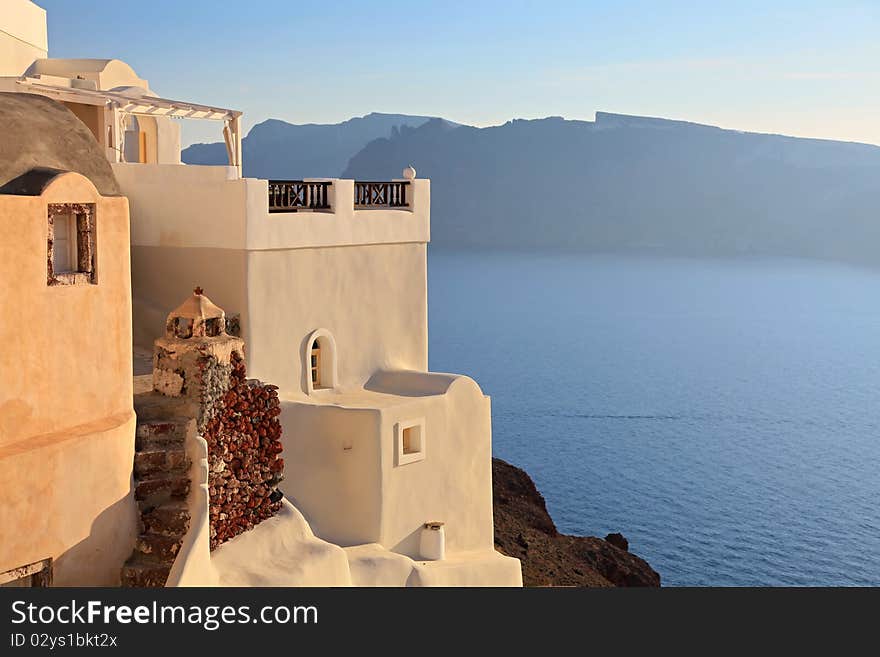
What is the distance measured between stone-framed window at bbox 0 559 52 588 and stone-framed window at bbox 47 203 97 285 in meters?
2.55

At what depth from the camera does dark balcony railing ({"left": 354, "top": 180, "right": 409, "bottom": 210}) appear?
18109 millimetres

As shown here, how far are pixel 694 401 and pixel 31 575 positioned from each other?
75.2 metres

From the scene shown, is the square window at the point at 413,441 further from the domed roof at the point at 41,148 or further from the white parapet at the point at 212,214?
the domed roof at the point at 41,148

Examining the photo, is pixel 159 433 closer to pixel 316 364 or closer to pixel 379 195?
pixel 316 364

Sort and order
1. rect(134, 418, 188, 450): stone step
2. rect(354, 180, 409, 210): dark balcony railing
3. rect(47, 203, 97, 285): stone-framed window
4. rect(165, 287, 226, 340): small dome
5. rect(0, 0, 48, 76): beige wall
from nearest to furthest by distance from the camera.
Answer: rect(47, 203, 97, 285): stone-framed window → rect(134, 418, 188, 450): stone step → rect(165, 287, 226, 340): small dome → rect(354, 180, 409, 210): dark balcony railing → rect(0, 0, 48, 76): beige wall

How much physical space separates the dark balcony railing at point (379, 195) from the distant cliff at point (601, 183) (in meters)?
126

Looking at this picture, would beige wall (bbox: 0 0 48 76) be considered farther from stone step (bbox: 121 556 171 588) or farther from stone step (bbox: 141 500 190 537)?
stone step (bbox: 121 556 171 588)

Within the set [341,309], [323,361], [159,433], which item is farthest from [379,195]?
[159,433]

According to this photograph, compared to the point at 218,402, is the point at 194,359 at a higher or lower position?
higher

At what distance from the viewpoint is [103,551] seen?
10.9 m

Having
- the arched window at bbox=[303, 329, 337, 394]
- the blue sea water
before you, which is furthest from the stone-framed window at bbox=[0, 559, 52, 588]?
the blue sea water
